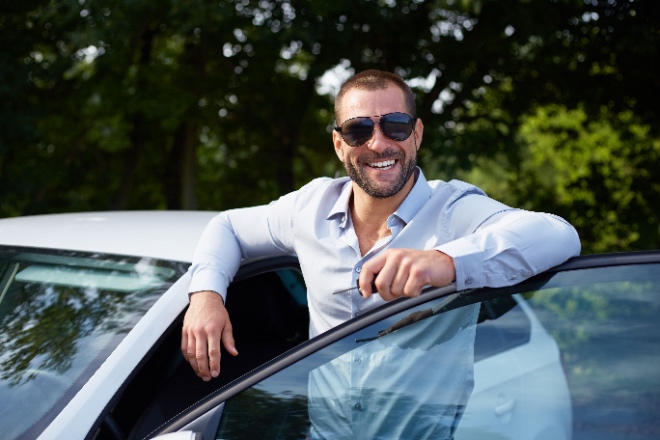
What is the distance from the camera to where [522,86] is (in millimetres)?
7254

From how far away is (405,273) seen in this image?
65.0 inches

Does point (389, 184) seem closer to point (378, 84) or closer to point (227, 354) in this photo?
point (378, 84)

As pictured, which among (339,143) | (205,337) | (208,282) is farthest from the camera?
(339,143)

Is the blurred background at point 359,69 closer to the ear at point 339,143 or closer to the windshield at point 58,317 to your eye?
the ear at point 339,143

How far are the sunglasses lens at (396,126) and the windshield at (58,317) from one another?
731mm

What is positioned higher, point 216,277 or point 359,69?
A: point 359,69

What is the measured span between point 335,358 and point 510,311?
1.41ft

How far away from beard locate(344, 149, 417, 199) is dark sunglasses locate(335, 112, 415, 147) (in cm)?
5

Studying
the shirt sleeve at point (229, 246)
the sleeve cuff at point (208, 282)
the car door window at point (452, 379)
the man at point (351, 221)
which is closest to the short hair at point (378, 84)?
the man at point (351, 221)

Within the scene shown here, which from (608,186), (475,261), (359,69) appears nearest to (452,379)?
(475,261)

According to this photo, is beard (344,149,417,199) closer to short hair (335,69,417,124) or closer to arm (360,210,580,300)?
short hair (335,69,417,124)

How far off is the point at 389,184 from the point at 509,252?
63cm

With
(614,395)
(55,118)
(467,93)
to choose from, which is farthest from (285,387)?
(55,118)

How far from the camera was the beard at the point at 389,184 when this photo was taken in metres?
2.29
